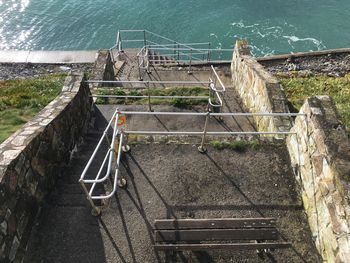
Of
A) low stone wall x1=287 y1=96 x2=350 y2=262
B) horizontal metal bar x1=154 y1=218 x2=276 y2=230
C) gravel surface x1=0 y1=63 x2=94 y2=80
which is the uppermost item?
low stone wall x1=287 y1=96 x2=350 y2=262

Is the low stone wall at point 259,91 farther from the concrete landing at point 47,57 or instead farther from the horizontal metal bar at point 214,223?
the concrete landing at point 47,57

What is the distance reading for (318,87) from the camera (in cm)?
1242

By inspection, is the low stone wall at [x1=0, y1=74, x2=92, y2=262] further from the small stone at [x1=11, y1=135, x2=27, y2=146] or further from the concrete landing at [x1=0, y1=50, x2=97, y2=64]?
the concrete landing at [x1=0, y1=50, x2=97, y2=64]

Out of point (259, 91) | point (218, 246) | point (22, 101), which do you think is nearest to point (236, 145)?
point (218, 246)

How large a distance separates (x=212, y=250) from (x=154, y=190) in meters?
1.61

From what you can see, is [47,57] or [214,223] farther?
[47,57]

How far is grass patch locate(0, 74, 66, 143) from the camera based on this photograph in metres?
A: 8.97

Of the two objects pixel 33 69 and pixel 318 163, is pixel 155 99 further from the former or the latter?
pixel 33 69

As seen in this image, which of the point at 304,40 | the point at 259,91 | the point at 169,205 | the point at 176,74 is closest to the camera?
the point at 169,205

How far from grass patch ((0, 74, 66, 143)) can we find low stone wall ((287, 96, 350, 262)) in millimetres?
7467

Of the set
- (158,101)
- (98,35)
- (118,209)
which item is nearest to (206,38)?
(98,35)

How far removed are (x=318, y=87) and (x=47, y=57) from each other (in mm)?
18708

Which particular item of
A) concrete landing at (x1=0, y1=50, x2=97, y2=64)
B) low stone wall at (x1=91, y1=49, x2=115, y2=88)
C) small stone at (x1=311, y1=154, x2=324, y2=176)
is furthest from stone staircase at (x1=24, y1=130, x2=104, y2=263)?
concrete landing at (x1=0, y1=50, x2=97, y2=64)

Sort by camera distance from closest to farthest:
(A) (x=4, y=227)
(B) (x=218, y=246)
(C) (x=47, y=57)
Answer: (A) (x=4, y=227) → (B) (x=218, y=246) → (C) (x=47, y=57)
